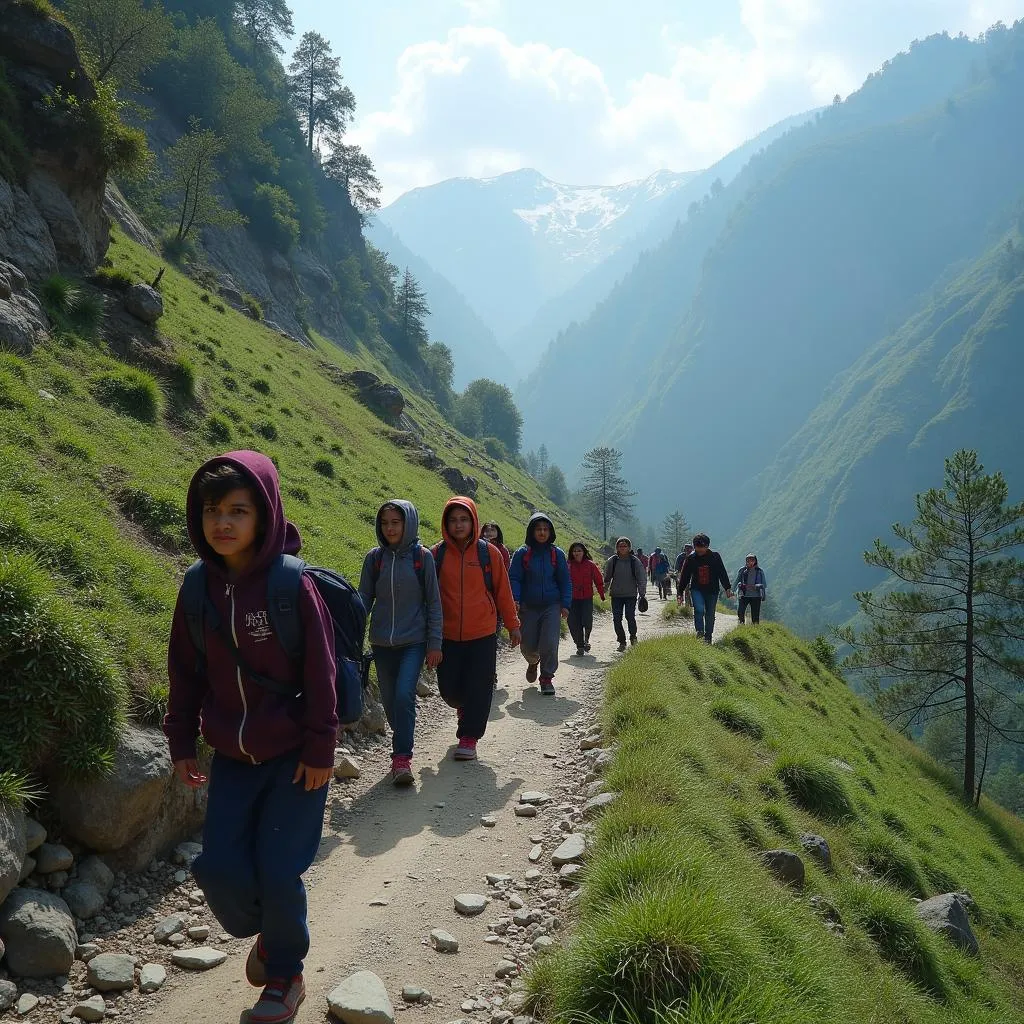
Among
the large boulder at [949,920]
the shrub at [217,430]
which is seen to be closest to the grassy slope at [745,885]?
the large boulder at [949,920]

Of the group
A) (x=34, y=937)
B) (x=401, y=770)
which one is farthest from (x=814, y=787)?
(x=34, y=937)

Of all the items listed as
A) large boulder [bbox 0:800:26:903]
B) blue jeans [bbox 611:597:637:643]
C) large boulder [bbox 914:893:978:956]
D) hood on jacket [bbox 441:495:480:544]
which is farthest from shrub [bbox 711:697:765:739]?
large boulder [bbox 0:800:26:903]

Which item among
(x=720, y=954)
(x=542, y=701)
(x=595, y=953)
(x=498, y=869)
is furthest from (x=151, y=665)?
(x=542, y=701)

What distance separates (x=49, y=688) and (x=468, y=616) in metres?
4.09

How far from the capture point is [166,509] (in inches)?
353

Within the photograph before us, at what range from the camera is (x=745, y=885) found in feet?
15.1

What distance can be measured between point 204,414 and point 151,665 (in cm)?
1070

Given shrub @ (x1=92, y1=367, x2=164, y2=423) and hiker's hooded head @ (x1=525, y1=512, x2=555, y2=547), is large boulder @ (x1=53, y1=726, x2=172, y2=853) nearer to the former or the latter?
hiker's hooded head @ (x1=525, y1=512, x2=555, y2=547)

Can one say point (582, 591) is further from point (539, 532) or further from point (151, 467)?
point (151, 467)

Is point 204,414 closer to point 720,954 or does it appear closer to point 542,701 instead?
point 542,701

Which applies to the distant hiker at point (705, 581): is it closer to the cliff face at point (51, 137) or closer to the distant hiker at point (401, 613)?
the distant hiker at point (401, 613)

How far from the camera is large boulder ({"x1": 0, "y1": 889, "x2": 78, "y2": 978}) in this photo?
3.54 meters

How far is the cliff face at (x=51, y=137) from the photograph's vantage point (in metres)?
13.5

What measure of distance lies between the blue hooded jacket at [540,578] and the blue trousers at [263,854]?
7.57m
